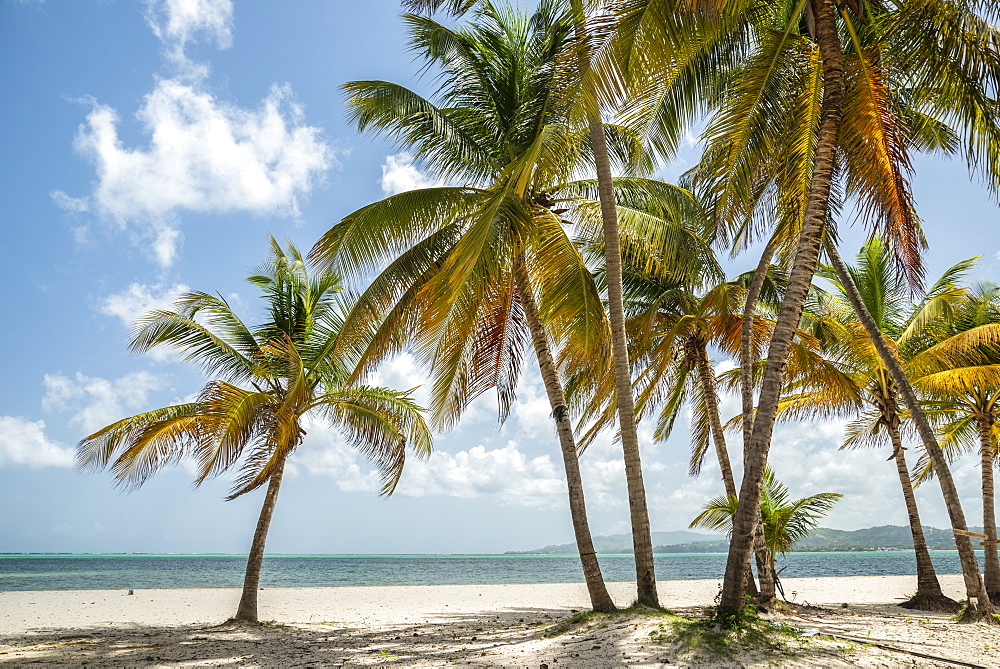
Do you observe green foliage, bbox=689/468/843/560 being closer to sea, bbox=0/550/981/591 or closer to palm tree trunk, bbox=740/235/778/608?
palm tree trunk, bbox=740/235/778/608

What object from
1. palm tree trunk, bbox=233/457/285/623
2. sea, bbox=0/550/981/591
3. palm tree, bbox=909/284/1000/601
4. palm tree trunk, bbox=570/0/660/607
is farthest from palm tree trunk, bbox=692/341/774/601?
sea, bbox=0/550/981/591

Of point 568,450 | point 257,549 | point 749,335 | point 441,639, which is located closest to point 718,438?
point 749,335

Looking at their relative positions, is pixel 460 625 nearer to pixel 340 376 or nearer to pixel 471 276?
pixel 340 376

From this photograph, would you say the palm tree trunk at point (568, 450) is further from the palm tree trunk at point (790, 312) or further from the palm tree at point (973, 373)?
the palm tree at point (973, 373)

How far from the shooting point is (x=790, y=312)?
7.11 meters

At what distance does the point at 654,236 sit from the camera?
32.9 feet

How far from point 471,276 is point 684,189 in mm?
5315

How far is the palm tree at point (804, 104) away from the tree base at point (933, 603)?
10.1ft

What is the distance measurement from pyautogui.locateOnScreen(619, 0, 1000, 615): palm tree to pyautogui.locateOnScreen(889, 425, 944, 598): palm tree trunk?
3.37 meters

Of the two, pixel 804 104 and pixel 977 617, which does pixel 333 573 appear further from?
pixel 804 104

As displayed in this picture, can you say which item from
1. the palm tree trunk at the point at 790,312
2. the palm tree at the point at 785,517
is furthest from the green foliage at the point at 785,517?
the palm tree trunk at the point at 790,312

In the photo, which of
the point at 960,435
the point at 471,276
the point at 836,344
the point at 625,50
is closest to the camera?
the point at 625,50

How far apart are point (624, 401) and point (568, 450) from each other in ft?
4.06

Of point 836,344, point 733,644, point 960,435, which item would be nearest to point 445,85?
point 733,644
